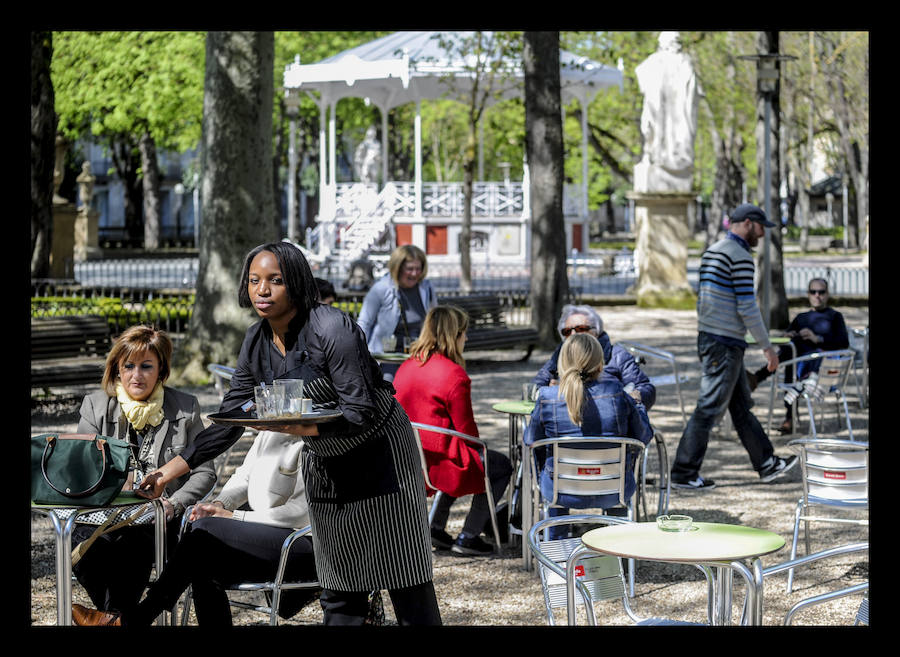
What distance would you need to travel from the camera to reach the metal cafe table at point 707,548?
12.5 ft

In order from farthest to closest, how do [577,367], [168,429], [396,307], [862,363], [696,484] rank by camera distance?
[862,363], [396,307], [696,484], [577,367], [168,429]

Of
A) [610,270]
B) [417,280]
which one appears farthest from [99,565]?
[610,270]

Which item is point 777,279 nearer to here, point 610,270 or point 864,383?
point 864,383

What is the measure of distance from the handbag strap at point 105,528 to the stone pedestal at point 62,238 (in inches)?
1007

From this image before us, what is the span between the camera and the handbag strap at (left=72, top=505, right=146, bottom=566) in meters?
4.76

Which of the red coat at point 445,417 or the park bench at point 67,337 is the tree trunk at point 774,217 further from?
the red coat at point 445,417

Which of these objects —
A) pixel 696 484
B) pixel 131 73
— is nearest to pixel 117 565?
pixel 696 484

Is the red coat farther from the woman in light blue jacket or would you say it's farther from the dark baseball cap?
the dark baseball cap

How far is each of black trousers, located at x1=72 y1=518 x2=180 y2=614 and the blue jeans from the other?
4429 mm

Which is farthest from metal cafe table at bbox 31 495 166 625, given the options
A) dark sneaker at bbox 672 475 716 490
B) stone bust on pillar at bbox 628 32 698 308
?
stone bust on pillar at bbox 628 32 698 308

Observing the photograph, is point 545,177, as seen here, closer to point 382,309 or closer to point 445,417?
point 382,309

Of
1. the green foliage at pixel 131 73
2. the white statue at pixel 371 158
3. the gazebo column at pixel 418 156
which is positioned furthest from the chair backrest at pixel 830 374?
the white statue at pixel 371 158

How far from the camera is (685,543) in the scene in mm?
3973

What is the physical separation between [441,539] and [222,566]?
257 cm
